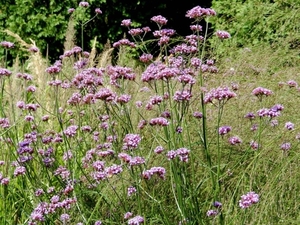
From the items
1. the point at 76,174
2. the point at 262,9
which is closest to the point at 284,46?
the point at 262,9

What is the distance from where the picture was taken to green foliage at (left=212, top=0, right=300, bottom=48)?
4865 millimetres

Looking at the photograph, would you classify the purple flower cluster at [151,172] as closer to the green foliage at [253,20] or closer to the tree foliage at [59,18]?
the green foliage at [253,20]

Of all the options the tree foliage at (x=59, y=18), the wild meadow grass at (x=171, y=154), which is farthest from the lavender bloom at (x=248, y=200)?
the tree foliage at (x=59, y=18)

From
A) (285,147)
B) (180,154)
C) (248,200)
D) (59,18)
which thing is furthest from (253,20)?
(59,18)

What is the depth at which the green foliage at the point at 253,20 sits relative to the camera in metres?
4.87

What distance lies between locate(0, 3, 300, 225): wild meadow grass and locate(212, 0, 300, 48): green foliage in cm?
70

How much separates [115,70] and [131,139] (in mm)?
440

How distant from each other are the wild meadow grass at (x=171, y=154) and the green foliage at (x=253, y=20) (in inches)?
27.4

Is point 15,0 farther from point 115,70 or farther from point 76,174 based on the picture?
point 115,70

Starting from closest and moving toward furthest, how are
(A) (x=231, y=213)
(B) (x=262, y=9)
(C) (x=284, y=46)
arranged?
(A) (x=231, y=213)
(C) (x=284, y=46)
(B) (x=262, y=9)

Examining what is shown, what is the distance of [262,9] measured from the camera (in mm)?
5035

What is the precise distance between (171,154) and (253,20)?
3204mm

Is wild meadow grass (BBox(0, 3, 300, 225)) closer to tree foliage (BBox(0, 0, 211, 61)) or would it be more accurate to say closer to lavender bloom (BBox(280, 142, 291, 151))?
lavender bloom (BBox(280, 142, 291, 151))

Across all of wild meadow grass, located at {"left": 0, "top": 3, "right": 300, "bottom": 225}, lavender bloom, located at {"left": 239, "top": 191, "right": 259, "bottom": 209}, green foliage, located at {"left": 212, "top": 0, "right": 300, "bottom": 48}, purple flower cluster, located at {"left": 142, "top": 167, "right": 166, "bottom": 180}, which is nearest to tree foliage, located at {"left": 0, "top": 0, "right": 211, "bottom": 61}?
green foliage, located at {"left": 212, "top": 0, "right": 300, "bottom": 48}
